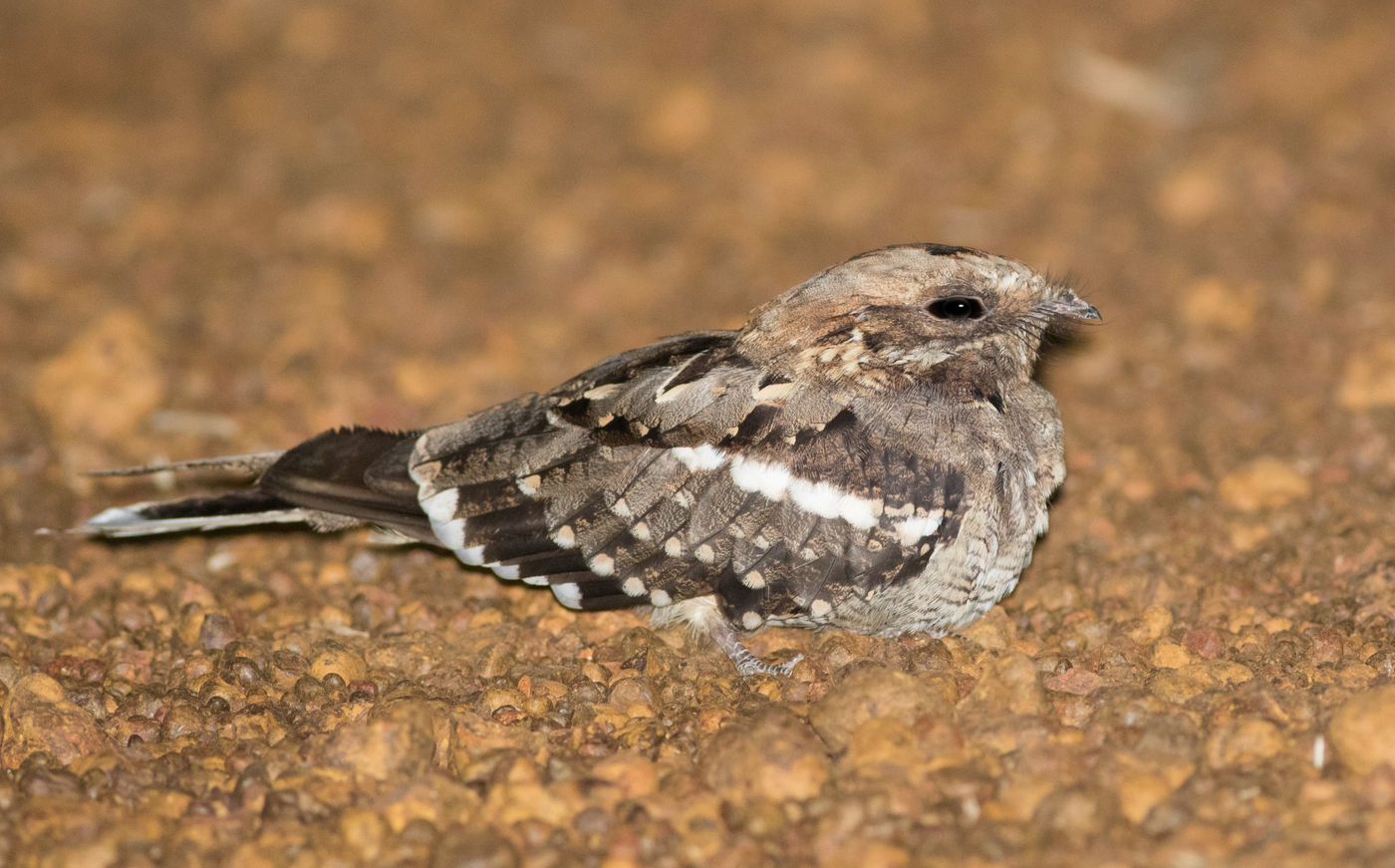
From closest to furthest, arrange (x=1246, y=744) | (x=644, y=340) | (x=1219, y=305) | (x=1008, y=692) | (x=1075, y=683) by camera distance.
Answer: (x=1246, y=744)
(x=1008, y=692)
(x=1075, y=683)
(x=1219, y=305)
(x=644, y=340)

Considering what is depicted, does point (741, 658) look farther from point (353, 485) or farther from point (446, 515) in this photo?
point (353, 485)

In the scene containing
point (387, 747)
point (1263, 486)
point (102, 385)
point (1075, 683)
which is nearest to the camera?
point (387, 747)

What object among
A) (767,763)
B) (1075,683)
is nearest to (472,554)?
(767,763)

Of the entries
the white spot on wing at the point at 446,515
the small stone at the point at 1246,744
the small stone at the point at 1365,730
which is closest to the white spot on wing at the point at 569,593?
the white spot on wing at the point at 446,515

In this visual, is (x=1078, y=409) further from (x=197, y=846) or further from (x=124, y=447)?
(x=124, y=447)

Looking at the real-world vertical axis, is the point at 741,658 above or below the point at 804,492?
below

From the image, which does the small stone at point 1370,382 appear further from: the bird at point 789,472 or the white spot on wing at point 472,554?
the white spot on wing at point 472,554
